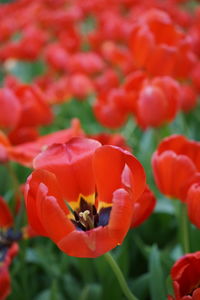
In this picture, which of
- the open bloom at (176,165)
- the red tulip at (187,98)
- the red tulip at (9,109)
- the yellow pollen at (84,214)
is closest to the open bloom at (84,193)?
the yellow pollen at (84,214)

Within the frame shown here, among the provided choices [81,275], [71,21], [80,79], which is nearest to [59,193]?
[81,275]

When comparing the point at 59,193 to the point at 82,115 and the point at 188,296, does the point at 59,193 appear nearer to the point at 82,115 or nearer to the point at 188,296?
the point at 188,296

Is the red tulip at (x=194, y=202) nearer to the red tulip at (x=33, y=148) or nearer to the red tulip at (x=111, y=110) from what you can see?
the red tulip at (x=33, y=148)

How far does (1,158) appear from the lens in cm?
90

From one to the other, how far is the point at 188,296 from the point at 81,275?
1.61 ft

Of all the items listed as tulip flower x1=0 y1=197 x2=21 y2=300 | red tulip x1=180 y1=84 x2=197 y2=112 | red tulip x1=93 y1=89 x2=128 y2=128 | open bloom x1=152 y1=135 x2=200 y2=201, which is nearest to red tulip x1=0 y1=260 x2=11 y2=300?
tulip flower x1=0 y1=197 x2=21 y2=300

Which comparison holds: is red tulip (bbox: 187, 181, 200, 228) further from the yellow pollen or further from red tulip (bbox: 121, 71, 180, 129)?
red tulip (bbox: 121, 71, 180, 129)

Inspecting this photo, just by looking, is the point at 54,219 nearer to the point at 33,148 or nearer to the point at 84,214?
the point at 84,214

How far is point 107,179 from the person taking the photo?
604mm

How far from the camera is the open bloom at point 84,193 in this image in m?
0.55

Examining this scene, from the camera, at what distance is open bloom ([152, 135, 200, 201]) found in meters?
0.70

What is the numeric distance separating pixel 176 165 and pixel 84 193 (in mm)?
126

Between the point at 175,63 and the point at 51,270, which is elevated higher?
the point at 175,63

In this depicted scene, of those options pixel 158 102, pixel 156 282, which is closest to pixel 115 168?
pixel 156 282
